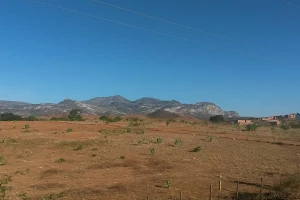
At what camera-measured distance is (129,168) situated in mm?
20359

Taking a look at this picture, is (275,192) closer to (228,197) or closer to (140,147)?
(228,197)

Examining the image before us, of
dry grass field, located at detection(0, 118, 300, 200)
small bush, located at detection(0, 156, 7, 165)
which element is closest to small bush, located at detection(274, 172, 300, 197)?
dry grass field, located at detection(0, 118, 300, 200)

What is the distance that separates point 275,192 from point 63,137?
2261 cm

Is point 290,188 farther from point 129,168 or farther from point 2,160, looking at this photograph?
point 2,160

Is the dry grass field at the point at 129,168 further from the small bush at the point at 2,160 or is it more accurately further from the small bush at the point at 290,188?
the small bush at the point at 290,188

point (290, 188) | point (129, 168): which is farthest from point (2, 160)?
point (290, 188)

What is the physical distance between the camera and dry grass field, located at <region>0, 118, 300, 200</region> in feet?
47.7

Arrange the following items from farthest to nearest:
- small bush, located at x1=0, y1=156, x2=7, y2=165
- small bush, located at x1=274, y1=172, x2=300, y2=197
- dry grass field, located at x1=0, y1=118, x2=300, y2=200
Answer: small bush, located at x1=0, y1=156, x2=7, y2=165, dry grass field, located at x1=0, y1=118, x2=300, y2=200, small bush, located at x1=274, y1=172, x2=300, y2=197

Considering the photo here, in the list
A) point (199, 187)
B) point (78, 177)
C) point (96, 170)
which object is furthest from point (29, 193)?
point (199, 187)

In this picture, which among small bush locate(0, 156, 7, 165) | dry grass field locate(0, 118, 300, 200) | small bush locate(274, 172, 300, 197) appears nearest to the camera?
small bush locate(274, 172, 300, 197)

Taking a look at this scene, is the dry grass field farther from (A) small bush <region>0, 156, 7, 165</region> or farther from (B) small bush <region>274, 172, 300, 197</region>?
(B) small bush <region>274, 172, 300, 197</region>

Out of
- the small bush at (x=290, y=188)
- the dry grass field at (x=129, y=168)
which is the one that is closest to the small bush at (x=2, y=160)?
the dry grass field at (x=129, y=168)

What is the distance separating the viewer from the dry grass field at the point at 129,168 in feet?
47.7

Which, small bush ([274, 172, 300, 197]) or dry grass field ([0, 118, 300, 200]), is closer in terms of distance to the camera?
small bush ([274, 172, 300, 197])
